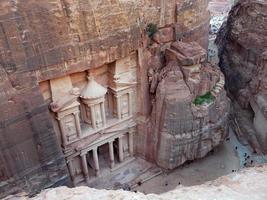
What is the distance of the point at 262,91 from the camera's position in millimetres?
14375

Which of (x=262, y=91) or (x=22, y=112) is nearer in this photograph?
(x=22, y=112)

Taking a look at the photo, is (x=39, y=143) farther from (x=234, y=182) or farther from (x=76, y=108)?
(x=234, y=182)

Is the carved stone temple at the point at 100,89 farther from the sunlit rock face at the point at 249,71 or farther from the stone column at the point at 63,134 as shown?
the sunlit rock face at the point at 249,71

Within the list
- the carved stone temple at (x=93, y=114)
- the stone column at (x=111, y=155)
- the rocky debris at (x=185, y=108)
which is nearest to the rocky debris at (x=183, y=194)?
the carved stone temple at (x=93, y=114)

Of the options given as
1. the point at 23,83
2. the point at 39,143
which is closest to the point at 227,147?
the point at 39,143

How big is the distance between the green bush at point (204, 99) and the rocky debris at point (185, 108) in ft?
0.22

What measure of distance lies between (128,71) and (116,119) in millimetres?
2202

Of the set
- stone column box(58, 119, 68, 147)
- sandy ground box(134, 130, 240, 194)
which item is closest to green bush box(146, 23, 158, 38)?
stone column box(58, 119, 68, 147)

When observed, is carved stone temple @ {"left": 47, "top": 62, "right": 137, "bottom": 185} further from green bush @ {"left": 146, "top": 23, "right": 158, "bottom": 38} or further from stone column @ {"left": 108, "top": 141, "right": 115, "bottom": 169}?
green bush @ {"left": 146, "top": 23, "right": 158, "bottom": 38}

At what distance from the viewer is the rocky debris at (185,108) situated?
40.1 feet

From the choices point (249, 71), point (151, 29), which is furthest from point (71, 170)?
point (249, 71)

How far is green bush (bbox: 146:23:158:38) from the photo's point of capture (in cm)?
1203

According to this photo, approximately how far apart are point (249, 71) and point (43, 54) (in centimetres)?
1084

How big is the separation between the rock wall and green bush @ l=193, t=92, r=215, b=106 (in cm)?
310
